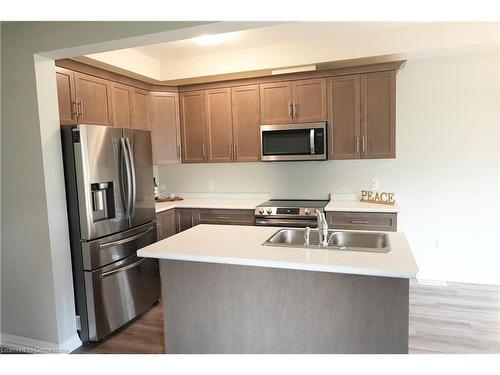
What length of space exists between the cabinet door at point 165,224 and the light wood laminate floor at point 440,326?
774 millimetres

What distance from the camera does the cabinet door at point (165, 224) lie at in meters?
3.59

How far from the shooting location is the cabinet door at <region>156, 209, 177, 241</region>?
359 cm

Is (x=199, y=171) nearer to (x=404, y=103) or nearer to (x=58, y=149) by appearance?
(x=58, y=149)

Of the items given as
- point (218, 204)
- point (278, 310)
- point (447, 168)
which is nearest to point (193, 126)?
point (218, 204)

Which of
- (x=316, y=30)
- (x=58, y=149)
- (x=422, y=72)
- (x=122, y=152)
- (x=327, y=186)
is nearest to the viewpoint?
(x=58, y=149)

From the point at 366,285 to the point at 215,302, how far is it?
86 cm

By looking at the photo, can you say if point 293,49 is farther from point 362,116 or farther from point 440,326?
point 440,326

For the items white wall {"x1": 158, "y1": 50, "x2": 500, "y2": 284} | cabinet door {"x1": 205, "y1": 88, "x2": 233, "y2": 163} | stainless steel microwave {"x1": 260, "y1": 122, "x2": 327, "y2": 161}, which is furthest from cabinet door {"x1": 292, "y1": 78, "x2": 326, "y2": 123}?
cabinet door {"x1": 205, "y1": 88, "x2": 233, "y2": 163}

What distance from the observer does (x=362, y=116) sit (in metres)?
3.41

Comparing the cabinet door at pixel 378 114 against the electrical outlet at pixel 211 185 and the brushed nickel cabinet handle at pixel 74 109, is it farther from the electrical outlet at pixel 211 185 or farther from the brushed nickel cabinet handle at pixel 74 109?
the brushed nickel cabinet handle at pixel 74 109

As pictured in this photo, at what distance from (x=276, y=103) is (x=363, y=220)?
5.13 feet

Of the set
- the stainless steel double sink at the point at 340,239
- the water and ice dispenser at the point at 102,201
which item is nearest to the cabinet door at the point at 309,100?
the stainless steel double sink at the point at 340,239

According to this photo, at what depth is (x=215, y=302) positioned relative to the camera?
1.95m
